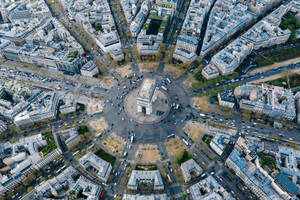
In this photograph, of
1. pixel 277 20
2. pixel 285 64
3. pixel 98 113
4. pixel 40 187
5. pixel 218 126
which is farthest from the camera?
pixel 277 20

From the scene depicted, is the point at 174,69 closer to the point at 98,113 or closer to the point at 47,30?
the point at 98,113

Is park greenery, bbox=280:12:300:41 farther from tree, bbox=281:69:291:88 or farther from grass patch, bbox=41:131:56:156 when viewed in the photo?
grass patch, bbox=41:131:56:156

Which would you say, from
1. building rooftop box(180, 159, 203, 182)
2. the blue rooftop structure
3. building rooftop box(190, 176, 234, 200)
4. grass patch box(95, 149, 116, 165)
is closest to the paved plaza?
grass patch box(95, 149, 116, 165)

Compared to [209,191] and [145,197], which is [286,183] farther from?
[145,197]

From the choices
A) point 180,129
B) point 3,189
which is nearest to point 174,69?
point 180,129

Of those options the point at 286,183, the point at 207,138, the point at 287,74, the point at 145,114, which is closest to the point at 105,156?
the point at 145,114

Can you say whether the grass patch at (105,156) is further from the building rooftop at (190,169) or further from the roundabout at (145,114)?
the building rooftop at (190,169)
